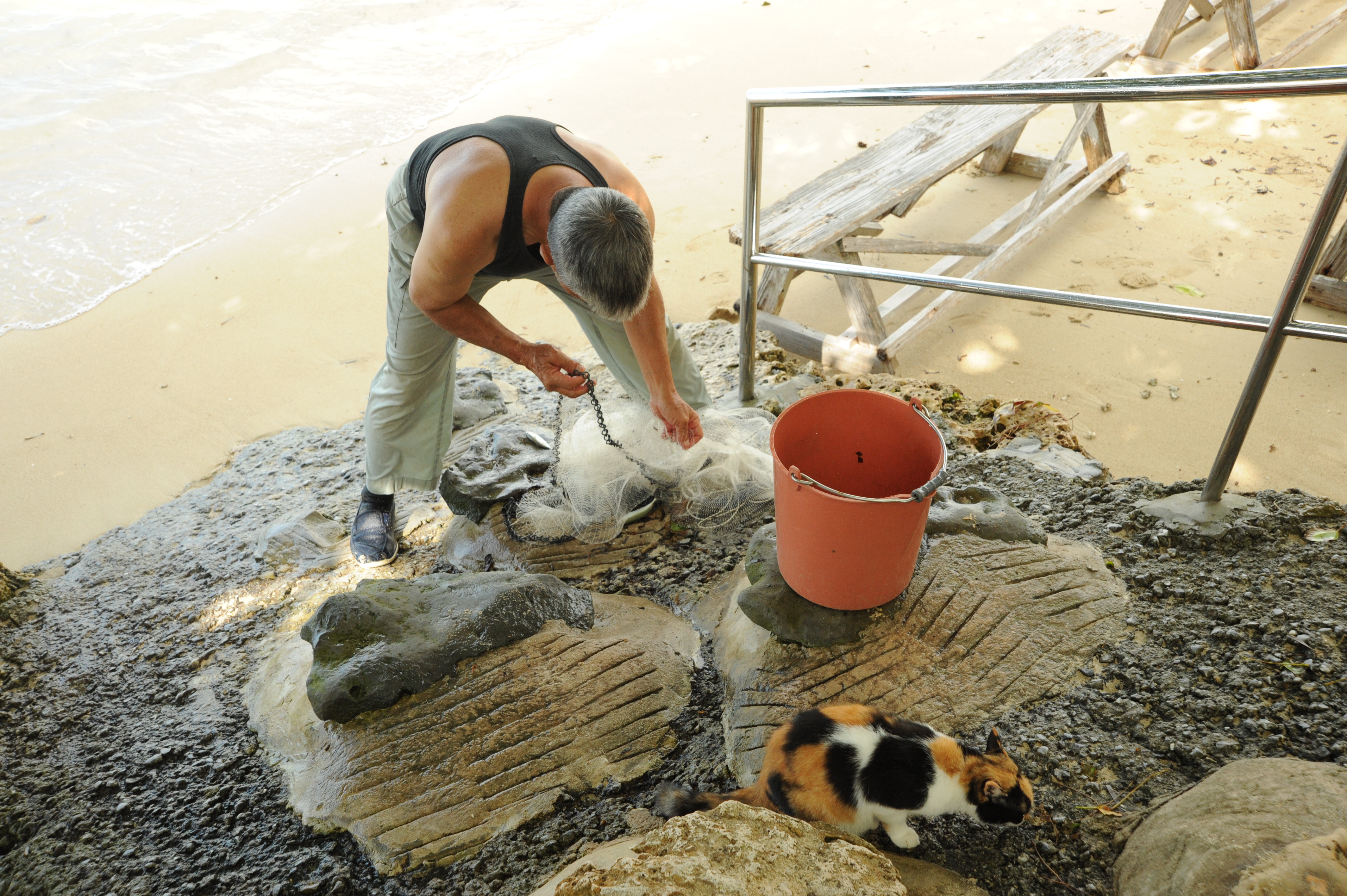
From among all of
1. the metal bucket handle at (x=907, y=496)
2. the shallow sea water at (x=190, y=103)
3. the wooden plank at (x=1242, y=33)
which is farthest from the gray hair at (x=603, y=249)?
the wooden plank at (x=1242, y=33)

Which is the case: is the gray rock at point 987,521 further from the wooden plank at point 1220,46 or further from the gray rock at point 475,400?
the wooden plank at point 1220,46

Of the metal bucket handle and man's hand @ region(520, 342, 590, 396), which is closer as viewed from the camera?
the metal bucket handle

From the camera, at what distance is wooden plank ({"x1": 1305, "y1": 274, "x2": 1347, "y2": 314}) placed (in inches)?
163

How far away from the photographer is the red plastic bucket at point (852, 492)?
1853 mm

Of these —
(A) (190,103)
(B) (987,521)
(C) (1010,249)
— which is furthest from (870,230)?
(A) (190,103)

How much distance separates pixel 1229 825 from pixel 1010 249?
12.2ft

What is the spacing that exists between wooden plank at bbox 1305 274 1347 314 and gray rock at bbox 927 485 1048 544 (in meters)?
3.05

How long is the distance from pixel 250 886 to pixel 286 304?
4035 millimetres

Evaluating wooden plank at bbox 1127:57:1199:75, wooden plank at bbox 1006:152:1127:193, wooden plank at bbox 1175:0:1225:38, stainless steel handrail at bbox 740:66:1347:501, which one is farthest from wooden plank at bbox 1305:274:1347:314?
wooden plank at bbox 1175:0:1225:38

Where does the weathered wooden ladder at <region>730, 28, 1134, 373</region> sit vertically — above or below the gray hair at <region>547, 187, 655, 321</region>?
below

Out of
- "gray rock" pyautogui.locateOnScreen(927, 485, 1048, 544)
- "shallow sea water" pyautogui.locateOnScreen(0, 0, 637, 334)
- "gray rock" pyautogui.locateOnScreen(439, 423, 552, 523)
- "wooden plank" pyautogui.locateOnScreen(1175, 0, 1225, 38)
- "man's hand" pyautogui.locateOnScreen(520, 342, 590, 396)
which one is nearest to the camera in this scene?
"gray rock" pyautogui.locateOnScreen(927, 485, 1048, 544)

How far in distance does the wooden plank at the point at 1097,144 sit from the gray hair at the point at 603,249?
430 centimetres

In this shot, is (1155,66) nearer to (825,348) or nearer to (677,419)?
(825,348)

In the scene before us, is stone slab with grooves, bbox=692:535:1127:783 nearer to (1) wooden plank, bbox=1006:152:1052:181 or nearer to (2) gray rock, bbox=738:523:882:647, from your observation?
(2) gray rock, bbox=738:523:882:647
